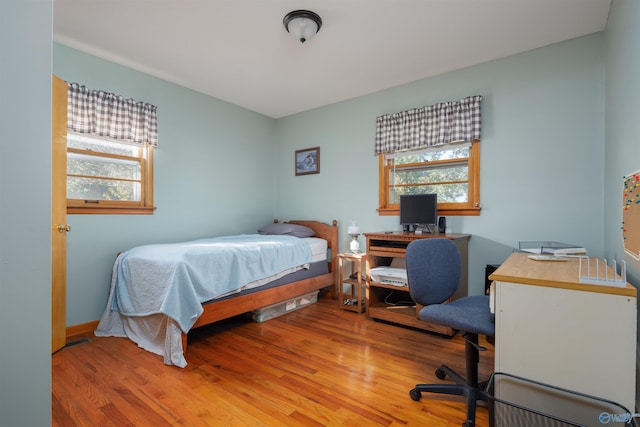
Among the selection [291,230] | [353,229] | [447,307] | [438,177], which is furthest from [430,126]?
[447,307]

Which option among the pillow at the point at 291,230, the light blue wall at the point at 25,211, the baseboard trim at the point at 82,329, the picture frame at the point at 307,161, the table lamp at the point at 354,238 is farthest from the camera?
the picture frame at the point at 307,161

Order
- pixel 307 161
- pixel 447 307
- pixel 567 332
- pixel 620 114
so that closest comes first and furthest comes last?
pixel 567 332, pixel 447 307, pixel 620 114, pixel 307 161

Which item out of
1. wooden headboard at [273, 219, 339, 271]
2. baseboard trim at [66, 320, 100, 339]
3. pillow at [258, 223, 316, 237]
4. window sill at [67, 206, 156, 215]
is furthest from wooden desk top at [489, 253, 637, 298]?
baseboard trim at [66, 320, 100, 339]

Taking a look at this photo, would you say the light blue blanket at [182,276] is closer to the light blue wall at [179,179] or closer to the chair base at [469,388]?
the light blue wall at [179,179]

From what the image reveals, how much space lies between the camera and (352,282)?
11.4 feet

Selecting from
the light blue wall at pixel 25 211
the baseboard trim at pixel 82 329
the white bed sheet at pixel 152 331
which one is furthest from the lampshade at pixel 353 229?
the light blue wall at pixel 25 211

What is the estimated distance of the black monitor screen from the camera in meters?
3.13

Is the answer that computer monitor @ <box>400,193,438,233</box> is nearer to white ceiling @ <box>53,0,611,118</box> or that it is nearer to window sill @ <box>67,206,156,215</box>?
white ceiling @ <box>53,0,611,118</box>

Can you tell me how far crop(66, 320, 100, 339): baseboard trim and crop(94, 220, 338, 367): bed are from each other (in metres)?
0.17

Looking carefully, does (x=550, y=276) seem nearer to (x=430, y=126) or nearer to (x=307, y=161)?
(x=430, y=126)

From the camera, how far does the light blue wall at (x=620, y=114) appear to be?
5.09 feet

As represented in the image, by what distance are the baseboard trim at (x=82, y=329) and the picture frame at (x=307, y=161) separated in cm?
291

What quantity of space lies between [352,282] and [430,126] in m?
1.90

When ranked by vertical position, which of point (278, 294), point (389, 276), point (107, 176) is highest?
point (107, 176)
